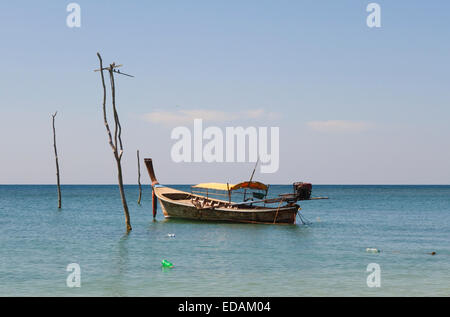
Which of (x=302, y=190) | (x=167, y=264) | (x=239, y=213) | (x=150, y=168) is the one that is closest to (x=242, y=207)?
(x=239, y=213)

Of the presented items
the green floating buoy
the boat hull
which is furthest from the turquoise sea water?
the boat hull

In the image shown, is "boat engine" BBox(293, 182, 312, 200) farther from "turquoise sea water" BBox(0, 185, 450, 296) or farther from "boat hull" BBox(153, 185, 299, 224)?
"turquoise sea water" BBox(0, 185, 450, 296)

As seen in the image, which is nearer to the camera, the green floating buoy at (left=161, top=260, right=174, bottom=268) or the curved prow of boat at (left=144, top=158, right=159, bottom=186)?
the green floating buoy at (left=161, top=260, right=174, bottom=268)

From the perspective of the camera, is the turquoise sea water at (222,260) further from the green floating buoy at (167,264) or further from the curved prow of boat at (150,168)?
the curved prow of boat at (150,168)

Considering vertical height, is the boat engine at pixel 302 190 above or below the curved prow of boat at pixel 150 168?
below

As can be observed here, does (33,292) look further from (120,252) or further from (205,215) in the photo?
(205,215)

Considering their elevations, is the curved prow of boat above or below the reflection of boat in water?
above

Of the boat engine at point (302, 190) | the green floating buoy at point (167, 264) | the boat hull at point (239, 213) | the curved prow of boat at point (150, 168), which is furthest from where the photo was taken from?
the curved prow of boat at point (150, 168)

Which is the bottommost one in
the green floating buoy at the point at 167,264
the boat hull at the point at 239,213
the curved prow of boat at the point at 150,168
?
the boat hull at the point at 239,213

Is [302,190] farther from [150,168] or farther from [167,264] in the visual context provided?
[167,264]

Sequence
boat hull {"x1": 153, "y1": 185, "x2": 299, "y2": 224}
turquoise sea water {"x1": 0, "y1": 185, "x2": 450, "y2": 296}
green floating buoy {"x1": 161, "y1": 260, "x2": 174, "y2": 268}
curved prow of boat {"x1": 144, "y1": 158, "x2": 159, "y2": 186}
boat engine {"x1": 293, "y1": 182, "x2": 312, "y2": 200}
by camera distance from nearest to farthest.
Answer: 1. turquoise sea water {"x1": 0, "y1": 185, "x2": 450, "y2": 296}
2. green floating buoy {"x1": 161, "y1": 260, "x2": 174, "y2": 268}
3. boat engine {"x1": 293, "y1": 182, "x2": 312, "y2": 200}
4. boat hull {"x1": 153, "y1": 185, "x2": 299, "y2": 224}
5. curved prow of boat {"x1": 144, "y1": 158, "x2": 159, "y2": 186}

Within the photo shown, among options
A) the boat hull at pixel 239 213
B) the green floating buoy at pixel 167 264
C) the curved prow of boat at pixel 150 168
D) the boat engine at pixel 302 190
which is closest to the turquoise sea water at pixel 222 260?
the green floating buoy at pixel 167 264
